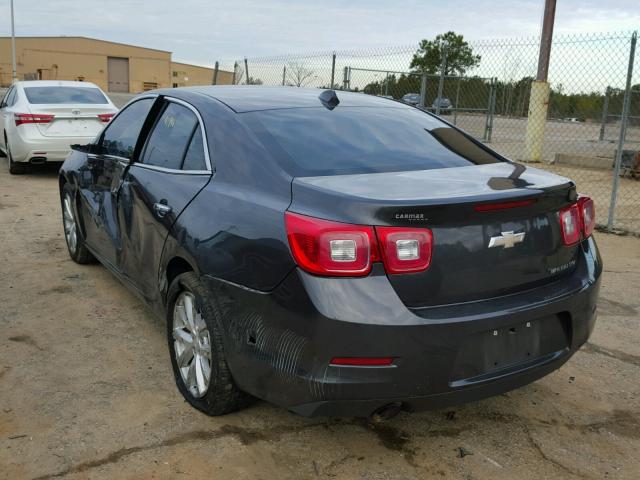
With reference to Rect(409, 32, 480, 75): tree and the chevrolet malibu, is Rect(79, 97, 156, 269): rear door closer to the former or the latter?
the chevrolet malibu

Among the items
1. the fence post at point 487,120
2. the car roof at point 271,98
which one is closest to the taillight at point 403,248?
the car roof at point 271,98

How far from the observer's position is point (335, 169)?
2.97m

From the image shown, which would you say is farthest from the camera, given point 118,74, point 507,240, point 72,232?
point 118,74

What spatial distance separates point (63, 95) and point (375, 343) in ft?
30.8

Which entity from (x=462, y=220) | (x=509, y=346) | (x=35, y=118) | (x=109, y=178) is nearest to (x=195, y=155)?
(x=109, y=178)

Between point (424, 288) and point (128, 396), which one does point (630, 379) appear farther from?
point (128, 396)

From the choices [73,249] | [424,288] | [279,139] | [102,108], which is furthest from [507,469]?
[102,108]

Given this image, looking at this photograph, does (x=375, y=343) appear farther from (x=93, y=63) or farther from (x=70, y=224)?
(x=93, y=63)

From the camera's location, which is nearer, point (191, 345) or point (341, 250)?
point (341, 250)

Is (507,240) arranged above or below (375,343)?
above

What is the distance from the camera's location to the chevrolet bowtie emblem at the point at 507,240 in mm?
2574

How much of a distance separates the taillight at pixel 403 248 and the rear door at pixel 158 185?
1.12m

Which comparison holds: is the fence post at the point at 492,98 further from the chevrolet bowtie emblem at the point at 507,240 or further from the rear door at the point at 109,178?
the chevrolet bowtie emblem at the point at 507,240

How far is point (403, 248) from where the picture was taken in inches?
95.4
